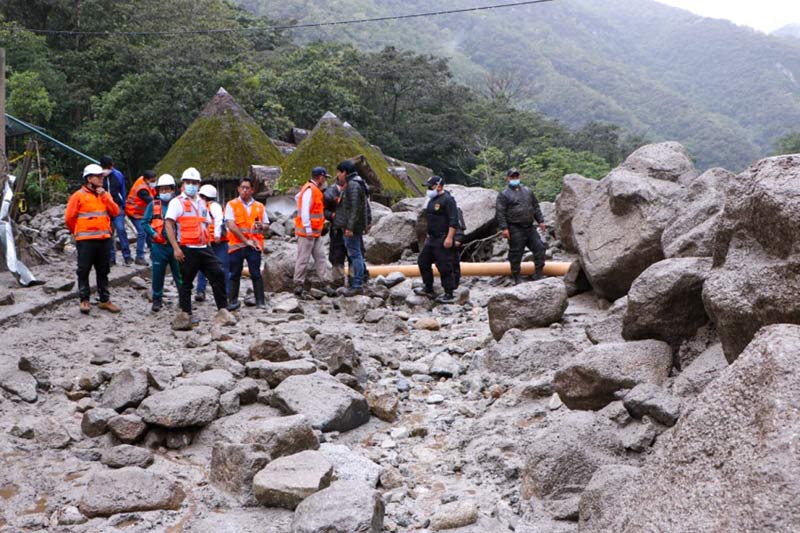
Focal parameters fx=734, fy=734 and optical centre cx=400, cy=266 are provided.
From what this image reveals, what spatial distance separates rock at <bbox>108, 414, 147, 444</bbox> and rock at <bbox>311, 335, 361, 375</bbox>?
1.78m

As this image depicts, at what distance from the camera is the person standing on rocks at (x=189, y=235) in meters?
7.96

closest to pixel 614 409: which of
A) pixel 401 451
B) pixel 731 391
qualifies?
pixel 401 451

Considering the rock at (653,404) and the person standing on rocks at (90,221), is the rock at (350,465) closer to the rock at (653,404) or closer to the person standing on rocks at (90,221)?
the rock at (653,404)

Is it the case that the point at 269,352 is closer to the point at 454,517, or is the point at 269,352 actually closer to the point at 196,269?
the point at 196,269

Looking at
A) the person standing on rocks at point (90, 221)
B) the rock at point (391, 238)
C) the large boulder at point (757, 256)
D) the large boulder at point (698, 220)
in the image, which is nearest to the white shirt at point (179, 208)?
the person standing on rocks at point (90, 221)

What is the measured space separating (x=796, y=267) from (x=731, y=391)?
101 centimetres

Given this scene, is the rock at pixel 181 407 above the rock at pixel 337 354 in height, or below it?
above

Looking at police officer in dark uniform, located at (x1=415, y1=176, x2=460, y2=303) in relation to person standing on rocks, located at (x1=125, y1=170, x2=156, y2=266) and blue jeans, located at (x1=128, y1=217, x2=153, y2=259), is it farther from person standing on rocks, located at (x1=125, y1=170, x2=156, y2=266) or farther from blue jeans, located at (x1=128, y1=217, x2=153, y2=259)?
blue jeans, located at (x1=128, y1=217, x2=153, y2=259)

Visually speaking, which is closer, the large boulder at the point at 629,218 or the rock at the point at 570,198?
the large boulder at the point at 629,218

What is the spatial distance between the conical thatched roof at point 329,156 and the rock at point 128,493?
47.8 ft

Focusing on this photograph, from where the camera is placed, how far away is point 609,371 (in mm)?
4758

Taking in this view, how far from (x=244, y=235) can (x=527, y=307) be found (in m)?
3.59

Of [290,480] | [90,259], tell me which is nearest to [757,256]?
[290,480]

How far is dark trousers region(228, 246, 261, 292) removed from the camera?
29.5 feet
